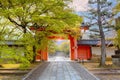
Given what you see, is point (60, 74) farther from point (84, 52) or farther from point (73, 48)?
point (84, 52)

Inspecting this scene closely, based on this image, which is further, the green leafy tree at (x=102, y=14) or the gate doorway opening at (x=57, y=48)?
the gate doorway opening at (x=57, y=48)

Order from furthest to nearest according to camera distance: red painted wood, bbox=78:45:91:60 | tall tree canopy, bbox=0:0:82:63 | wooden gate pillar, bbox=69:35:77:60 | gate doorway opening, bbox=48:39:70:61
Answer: gate doorway opening, bbox=48:39:70:61 → red painted wood, bbox=78:45:91:60 → wooden gate pillar, bbox=69:35:77:60 → tall tree canopy, bbox=0:0:82:63

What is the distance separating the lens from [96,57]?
34812 mm

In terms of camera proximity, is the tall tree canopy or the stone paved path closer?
the stone paved path

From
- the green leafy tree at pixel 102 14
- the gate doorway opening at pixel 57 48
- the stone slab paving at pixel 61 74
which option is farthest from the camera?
the gate doorway opening at pixel 57 48

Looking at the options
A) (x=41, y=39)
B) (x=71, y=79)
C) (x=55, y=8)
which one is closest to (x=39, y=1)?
(x=55, y=8)

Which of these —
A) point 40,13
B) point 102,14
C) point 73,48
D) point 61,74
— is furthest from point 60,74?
point 73,48

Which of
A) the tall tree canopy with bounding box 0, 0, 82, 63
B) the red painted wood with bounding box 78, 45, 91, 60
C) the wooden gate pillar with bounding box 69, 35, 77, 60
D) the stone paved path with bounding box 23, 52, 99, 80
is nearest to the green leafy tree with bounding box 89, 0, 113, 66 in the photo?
the tall tree canopy with bounding box 0, 0, 82, 63

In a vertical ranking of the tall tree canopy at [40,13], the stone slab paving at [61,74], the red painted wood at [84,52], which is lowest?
the stone slab paving at [61,74]

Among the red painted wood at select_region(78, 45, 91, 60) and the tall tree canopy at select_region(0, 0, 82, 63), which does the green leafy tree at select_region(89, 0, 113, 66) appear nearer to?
the tall tree canopy at select_region(0, 0, 82, 63)

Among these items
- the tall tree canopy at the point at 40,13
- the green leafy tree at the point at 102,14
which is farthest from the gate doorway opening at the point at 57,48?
the tall tree canopy at the point at 40,13

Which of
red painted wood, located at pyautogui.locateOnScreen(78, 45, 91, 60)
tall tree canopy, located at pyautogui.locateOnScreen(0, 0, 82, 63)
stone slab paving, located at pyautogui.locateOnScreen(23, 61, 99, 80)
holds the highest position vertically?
tall tree canopy, located at pyautogui.locateOnScreen(0, 0, 82, 63)

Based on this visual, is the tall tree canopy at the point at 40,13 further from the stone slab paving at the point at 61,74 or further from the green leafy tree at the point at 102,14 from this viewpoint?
the green leafy tree at the point at 102,14

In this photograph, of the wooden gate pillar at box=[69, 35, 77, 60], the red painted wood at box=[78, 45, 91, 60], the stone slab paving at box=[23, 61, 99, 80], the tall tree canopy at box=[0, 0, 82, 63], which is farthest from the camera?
the red painted wood at box=[78, 45, 91, 60]
